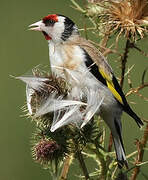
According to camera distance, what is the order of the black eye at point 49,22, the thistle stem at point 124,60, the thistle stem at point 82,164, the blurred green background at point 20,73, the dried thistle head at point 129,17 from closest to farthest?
the thistle stem at point 82,164, the thistle stem at point 124,60, the dried thistle head at point 129,17, the black eye at point 49,22, the blurred green background at point 20,73

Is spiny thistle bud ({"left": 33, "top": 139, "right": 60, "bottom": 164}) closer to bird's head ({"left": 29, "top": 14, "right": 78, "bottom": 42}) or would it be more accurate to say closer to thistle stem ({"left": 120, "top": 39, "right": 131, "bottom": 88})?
thistle stem ({"left": 120, "top": 39, "right": 131, "bottom": 88})

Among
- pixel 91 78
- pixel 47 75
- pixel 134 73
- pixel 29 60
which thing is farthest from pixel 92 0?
pixel 29 60

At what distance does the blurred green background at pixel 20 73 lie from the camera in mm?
5402

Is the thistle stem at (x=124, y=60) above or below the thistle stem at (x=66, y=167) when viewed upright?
above

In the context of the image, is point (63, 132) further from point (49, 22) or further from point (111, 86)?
point (49, 22)

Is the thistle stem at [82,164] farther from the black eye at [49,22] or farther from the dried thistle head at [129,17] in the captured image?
the black eye at [49,22]

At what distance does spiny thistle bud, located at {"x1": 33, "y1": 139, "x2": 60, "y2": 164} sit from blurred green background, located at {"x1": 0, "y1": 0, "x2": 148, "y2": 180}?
178 cm

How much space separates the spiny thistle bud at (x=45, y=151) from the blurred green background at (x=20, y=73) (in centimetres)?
178

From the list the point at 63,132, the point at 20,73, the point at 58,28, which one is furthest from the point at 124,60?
the point at 20,73

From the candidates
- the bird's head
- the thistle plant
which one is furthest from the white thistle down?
the bird's head

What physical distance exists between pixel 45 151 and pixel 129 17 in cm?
85

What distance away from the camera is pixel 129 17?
333 centimetres

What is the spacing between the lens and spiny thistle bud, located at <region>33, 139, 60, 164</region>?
115 inches

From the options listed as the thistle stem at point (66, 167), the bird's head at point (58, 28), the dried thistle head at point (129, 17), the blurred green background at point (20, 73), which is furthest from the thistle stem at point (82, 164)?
the blurred green background at point (20, 73)
